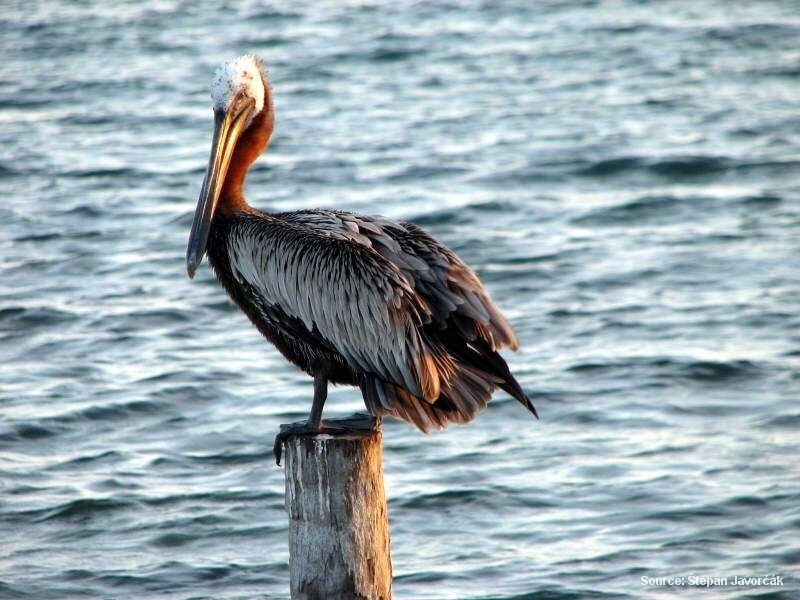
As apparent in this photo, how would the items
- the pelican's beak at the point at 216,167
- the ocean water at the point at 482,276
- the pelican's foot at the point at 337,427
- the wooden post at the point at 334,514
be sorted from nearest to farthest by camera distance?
the wooden post at the point at 334,514 < the pelican's foot at the point at 337,427 < the pelican's beak at the point at 216,167 < the ocean water at the point at 482,276

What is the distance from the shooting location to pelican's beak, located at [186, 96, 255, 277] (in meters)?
5.05

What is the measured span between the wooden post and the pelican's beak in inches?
37.4

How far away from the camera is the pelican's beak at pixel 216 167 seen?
5051 millimetres

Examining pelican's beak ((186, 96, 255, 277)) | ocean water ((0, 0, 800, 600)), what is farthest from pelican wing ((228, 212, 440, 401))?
ocean water ((0, 0, 800, 600))

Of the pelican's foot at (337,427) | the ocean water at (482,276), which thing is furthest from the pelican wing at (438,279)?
the ocean water at (482,276)

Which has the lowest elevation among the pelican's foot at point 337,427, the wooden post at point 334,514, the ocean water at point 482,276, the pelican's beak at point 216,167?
the ocean water at point 482,276

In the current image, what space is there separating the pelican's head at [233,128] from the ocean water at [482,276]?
1.97 m

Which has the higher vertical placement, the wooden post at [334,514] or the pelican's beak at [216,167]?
the pelican's beak at [216,167]

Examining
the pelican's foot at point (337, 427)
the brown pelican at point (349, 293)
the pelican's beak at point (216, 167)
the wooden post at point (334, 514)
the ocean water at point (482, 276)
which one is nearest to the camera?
the wooden post at point (334, 514)

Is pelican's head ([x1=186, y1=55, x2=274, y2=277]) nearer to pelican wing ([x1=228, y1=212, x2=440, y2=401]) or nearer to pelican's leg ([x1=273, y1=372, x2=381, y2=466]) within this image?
pelican wing ([x1=228, y1=212, x2=440, y2=401])

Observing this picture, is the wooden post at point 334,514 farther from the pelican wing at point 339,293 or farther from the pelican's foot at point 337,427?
the pelican wing at point 339,293

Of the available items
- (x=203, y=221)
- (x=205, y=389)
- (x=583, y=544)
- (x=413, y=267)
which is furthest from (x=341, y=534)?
(x=205, y=389)

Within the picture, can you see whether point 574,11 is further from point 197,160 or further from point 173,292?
point 173,292

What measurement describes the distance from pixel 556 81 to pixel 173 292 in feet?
24.0
